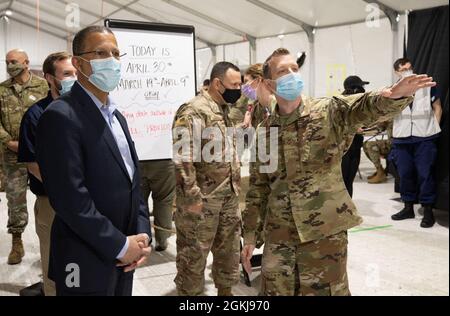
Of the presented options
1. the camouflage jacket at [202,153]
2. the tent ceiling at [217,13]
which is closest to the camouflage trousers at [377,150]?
the tent ceiling at [217,13]

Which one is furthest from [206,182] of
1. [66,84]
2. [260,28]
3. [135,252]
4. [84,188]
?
[260,28]

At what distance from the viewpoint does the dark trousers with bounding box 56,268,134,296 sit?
A: 1.26 metres

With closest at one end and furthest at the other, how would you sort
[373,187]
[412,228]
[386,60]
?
[412,228]
[386,60]
[373,187]

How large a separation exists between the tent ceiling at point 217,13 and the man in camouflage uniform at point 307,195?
48.7 inches

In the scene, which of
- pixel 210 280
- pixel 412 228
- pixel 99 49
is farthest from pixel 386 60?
pixel 99 49

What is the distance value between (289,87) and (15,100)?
173cm

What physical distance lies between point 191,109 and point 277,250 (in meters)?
0.93

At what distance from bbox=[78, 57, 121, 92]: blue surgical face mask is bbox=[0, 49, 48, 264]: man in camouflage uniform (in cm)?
117

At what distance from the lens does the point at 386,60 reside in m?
3.87

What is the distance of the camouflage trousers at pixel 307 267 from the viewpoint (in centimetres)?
160

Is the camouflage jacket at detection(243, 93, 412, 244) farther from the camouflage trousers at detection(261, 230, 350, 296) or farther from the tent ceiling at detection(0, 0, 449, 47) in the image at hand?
the tent ceiling at detection(0, 0, 449, 47)

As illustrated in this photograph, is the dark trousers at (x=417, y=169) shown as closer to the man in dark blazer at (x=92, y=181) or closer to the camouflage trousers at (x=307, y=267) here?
the camouflage trousers at (x=307, y=267)

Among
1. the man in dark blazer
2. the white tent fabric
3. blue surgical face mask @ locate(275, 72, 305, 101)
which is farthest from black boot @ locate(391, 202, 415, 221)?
the man in dark blazer

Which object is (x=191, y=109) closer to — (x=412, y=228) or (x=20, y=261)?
(x=20, y=261)
